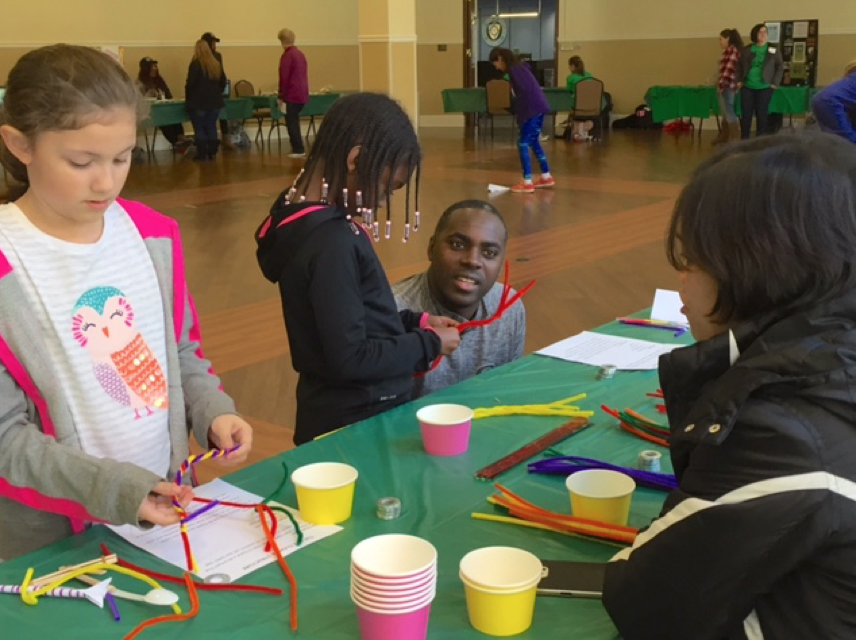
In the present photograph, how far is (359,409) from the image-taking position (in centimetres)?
210

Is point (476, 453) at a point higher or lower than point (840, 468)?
lower

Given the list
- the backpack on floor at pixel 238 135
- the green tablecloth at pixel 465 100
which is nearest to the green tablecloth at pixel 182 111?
the backpack on floor at pixel 238 135

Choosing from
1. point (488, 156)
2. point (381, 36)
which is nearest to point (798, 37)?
point (488, 156)

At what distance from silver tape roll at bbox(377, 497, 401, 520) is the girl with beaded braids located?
1.78 feet

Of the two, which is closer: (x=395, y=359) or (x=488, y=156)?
(x=395, y=359)

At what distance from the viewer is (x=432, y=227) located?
7117 mm

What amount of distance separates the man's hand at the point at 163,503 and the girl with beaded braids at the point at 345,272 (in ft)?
2.16

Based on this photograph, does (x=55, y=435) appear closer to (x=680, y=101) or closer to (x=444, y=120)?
(x=680, y=101)

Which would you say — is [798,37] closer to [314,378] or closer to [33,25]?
[33,25]

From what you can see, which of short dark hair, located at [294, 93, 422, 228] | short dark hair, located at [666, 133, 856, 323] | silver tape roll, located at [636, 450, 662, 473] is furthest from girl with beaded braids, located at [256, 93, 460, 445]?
short dark hair, located at [666, 133, 856, 323]

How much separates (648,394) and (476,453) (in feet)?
1.61

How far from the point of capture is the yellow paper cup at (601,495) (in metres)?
1.40

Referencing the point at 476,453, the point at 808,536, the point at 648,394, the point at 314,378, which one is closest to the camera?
the point at 808,536

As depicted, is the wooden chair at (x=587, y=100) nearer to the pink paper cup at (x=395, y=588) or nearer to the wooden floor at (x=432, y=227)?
the wooden floor at (x=432, y=227)
